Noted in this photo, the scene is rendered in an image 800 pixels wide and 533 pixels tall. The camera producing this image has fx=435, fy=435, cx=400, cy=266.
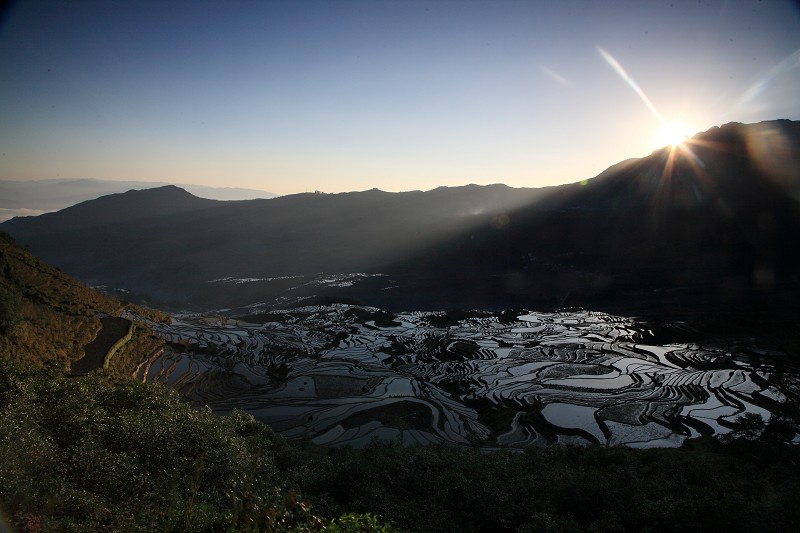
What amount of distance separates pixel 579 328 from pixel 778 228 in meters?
38.3

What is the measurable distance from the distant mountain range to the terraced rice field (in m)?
17.6

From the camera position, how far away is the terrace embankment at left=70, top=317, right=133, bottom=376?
18.6 meters

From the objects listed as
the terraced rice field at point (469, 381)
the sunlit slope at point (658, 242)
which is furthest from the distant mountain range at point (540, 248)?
the terraced rice field at point (469, 381)

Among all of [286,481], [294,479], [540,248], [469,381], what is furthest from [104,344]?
[540,248]

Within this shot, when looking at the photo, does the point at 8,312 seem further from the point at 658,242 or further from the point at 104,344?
the point at 658,242

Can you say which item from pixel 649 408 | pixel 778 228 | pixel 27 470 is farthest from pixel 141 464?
pixel 778 228

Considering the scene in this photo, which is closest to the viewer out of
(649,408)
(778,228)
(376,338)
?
(649,408)

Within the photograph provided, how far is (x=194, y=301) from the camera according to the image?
73812 mm

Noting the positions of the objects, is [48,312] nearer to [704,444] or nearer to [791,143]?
[704,444]

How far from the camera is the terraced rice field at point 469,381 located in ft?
71.6

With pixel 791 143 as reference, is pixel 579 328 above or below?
below

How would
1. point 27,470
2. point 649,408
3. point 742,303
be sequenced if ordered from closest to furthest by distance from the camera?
1. point 27,470
2. point 649,408
3. point 742,303

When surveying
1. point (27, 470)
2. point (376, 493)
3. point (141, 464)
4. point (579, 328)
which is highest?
point (27, 470)

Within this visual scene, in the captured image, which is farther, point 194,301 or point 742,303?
point 194,301
